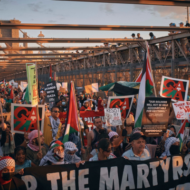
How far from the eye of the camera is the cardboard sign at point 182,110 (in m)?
6.55

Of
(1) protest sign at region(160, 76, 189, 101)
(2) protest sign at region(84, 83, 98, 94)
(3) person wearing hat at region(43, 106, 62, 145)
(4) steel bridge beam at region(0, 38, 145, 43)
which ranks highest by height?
(4) steel bridge beam at region(0, 38, 145, 43)

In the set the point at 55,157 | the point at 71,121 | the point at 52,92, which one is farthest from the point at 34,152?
the point at 52,92

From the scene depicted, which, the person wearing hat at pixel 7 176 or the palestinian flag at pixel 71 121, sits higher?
the palestinian flag at pixel 71 121

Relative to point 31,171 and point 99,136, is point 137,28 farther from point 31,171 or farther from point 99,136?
point 31,171

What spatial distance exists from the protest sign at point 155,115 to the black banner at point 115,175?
3.73ft

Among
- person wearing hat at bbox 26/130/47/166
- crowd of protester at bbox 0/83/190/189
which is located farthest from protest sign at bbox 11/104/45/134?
person wearing hat at bbox 26/130/47/166

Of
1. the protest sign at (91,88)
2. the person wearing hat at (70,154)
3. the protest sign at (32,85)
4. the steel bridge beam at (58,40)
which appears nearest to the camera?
the person wearing hat at (70,154)

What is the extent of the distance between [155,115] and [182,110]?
0.86m

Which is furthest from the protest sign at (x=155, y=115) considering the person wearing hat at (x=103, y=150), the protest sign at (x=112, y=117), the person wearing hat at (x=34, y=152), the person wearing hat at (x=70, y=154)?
the person wearing hat at (x=34, y=152)

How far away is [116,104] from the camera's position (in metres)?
7.98

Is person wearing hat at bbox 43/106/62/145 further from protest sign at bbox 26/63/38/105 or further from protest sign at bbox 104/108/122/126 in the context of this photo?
protest sign at bbox 26/63/38/105

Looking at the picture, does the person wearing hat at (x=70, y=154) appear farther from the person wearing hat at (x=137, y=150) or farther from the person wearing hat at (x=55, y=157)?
the person wearing hat at (x=137, y=150)

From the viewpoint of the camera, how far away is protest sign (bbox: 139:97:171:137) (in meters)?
6.02

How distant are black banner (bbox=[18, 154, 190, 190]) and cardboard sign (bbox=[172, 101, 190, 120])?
168cm
